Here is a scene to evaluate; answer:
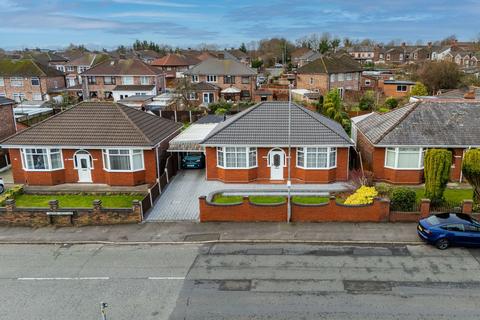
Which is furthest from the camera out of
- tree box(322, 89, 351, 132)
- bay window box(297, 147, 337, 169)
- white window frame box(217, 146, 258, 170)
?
tree box(322, 89, 351, 132)

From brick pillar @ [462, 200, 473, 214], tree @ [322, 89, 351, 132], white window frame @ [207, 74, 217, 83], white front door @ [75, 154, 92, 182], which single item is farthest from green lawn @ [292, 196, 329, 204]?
white window frame @ [207, 74, 217, 83]

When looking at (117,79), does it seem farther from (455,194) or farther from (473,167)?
(473,167)

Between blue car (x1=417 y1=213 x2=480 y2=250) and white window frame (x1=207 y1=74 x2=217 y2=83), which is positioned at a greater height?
white window frame (x1=207 y1=74 x2=217 y2=83)

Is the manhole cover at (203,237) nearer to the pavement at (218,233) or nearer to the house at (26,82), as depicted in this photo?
the pavement at (218,233)

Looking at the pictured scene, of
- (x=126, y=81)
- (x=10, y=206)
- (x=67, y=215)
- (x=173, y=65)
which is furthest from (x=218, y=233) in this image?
(x=173, y=65)

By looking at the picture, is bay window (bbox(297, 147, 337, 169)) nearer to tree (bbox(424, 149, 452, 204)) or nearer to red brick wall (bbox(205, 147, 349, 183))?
red brick wall (bbox(205, 147, 349, 183))

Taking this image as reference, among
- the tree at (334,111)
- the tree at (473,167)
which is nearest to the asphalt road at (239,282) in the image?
the tree at (473,167)
